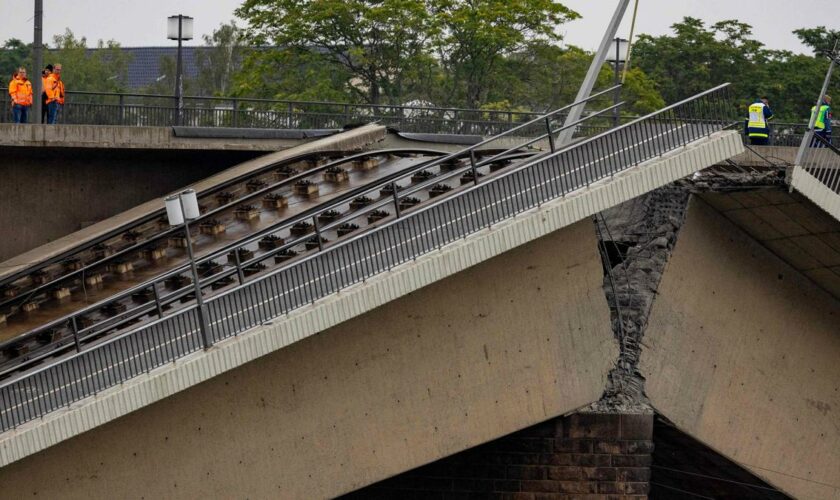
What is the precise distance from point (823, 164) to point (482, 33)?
25.4 meters

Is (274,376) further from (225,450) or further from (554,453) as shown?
(554,453)

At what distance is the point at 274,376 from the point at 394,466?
2.19m

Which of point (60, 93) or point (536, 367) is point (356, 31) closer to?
point (60, 93)

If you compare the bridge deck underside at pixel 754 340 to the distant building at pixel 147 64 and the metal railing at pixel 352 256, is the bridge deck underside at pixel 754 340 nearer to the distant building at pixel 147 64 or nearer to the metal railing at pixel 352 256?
the metal railing at pixel 352 256

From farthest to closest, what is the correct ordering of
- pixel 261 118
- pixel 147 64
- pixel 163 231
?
1. pixel 147 64
2. pixel 261 118
3. pixel 163 231

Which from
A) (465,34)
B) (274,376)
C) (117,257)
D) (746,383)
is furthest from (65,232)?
(465,34)

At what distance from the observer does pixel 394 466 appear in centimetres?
2038

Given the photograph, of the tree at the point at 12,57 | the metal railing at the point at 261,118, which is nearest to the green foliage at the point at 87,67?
the tree at the point at 12,57

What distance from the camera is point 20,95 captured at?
27438 millimetres

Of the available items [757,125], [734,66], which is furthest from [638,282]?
[734,66]

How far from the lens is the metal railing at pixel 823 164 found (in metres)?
20.7

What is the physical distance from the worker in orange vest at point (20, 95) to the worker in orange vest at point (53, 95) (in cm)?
34

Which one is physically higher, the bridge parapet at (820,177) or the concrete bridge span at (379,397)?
the bridge parapet at (820,177)

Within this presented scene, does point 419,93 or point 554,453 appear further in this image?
point 419,93
